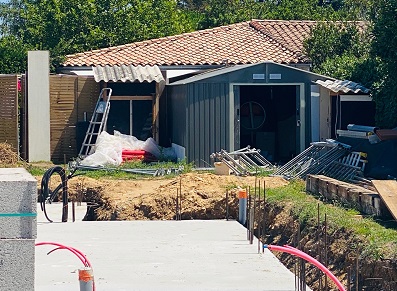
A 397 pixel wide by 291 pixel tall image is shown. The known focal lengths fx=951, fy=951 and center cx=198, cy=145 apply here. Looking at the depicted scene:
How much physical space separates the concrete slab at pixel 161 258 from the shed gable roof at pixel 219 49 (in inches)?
518

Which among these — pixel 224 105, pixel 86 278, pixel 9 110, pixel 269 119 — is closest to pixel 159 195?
pixel 224 105

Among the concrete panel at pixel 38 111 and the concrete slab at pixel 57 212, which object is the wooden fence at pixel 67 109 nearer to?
the concrete panel at pixel 38 111

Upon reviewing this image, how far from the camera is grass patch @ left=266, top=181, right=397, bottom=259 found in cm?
1266

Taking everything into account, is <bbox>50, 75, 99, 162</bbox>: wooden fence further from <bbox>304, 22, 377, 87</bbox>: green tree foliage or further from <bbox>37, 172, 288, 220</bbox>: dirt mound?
<bbox>304, 22, 377, 87</bbox>: green tree foliage

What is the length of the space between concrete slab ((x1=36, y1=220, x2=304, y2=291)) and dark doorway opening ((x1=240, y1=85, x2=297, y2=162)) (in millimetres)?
10287

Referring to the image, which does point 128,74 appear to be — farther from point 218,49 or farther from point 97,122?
point 218,49

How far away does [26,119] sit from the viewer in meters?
26.0

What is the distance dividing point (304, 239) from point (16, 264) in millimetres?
7732

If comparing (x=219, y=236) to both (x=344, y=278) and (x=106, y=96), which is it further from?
(x=106, y=96)

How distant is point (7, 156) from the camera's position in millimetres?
24734

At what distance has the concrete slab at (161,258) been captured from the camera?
36.5 ft

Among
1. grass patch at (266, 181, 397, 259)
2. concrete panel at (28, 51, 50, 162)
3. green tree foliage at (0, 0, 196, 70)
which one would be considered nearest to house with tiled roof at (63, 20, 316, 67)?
concrete panel at (28, 51, 50, 162)

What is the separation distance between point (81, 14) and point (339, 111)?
55.4 ft

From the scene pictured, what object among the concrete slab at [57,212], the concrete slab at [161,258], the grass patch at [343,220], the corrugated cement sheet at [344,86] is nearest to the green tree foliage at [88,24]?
the corrugated cement sheet at [344,86]
